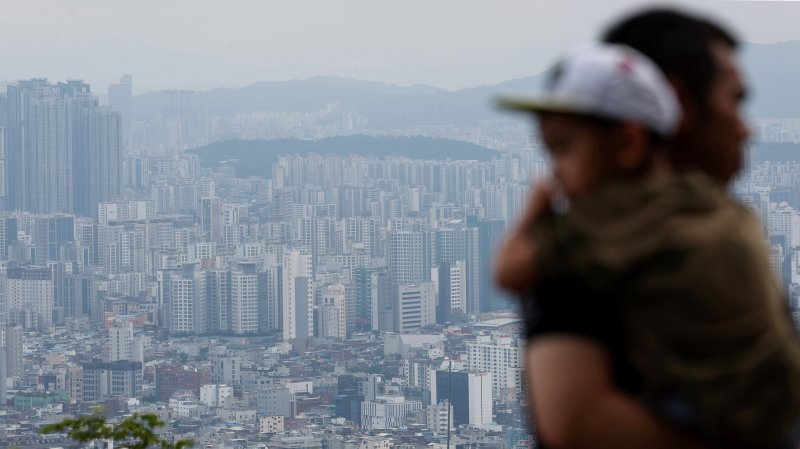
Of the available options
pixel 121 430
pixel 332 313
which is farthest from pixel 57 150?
pixel 121 430

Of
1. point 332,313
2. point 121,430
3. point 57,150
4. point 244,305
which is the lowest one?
point 332,313

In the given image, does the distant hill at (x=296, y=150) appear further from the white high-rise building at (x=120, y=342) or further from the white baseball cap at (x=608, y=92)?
the white baseball cap at (x=608, y=92)

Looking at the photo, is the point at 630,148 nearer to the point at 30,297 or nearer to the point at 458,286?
the point at 458,286

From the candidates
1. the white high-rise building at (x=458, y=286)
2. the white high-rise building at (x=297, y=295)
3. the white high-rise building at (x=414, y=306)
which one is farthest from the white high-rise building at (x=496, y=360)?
the white high-rise building at (x=297, y=295)

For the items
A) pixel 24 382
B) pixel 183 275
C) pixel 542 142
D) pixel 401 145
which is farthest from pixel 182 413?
pixel 542 142

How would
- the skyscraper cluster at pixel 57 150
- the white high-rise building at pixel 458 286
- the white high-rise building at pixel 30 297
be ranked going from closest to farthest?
the white high-rise building at pixel 458 286 < the white high-rise building at pixel 30 297 < the skyscraper cluster at pixel 57 150

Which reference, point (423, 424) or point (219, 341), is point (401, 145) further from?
point (423, 424)
